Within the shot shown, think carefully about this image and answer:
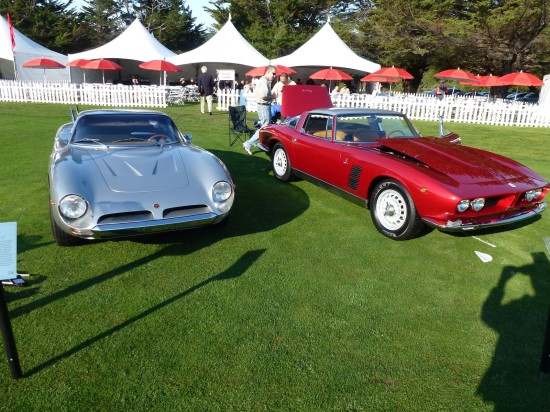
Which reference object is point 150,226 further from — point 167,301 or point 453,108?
point 453,108

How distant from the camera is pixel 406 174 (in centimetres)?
421

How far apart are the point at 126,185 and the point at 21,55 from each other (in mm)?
25882

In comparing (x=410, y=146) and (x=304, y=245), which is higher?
(x=410, y=146)

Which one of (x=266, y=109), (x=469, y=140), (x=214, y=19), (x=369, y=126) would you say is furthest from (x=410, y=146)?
(x=214, y=19)

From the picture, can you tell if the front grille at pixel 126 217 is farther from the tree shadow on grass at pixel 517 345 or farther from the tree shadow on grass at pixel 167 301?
the tree shadow on grass at pixel 517 345

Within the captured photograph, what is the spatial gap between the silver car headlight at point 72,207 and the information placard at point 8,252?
1.24 meters

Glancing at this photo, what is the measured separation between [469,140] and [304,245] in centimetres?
1053

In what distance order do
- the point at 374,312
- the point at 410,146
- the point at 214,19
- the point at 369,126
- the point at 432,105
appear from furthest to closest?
the point at 214,19 → the point at 432,105 → the point at 369,126 → the point at 410,146 → the point at 374,312

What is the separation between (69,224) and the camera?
11.3ft

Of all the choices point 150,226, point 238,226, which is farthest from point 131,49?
point 150,226

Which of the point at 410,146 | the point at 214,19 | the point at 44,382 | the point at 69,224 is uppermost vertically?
the point at 214,19

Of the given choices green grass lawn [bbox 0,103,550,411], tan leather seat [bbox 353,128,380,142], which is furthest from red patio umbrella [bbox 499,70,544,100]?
green grass lawn [bbox 0,103,550,411]

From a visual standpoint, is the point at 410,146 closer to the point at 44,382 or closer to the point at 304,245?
the point at 304,245

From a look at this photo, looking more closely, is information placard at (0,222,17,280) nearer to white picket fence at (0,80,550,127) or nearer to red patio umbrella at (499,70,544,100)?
white picket fence at (0,80,550,127)
